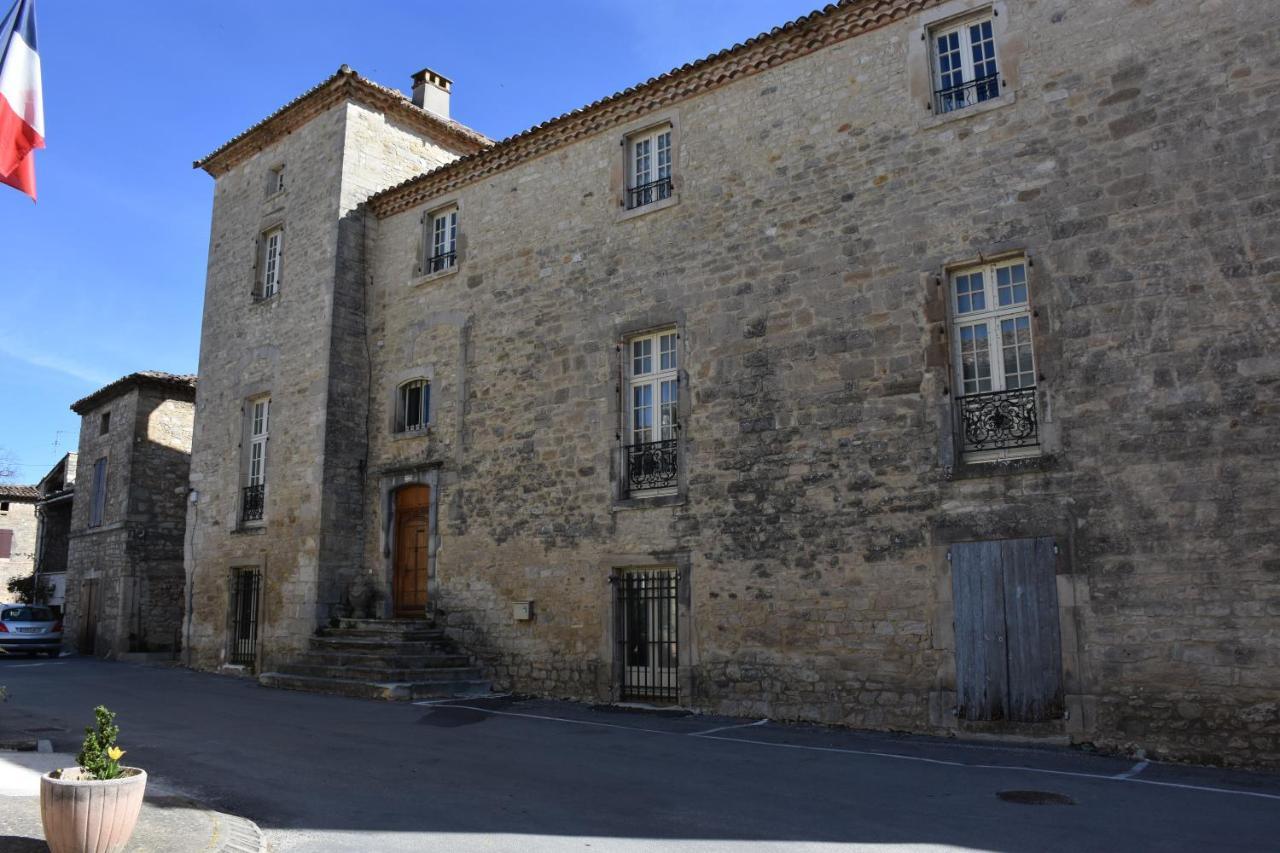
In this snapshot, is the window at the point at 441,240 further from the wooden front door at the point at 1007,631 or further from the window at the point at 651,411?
the wooden front door at the point at 1007,631

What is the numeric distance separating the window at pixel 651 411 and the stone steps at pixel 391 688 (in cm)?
350

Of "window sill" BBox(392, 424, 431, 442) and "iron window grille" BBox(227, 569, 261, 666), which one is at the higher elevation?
"window sill" BBox(392, 424, 431, 442)

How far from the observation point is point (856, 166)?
423 inches

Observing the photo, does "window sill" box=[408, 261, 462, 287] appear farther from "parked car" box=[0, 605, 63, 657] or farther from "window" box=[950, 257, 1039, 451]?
"parked car" box=[0, 605, 63, 657]

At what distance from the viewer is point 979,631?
9164 millimetres

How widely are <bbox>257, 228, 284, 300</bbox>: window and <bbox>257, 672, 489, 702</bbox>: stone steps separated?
24.4 ft

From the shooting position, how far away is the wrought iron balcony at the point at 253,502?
16547mm

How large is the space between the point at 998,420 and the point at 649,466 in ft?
14.2

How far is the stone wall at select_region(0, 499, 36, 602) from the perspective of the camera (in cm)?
3669

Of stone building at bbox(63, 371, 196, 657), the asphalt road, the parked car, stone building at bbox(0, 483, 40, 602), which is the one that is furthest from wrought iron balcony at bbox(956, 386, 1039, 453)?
stone building at bbox(0, 483, 40, 602)

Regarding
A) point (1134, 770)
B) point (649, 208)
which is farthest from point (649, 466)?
point (1134, 770)

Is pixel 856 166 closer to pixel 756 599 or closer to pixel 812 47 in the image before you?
pixel 812 47

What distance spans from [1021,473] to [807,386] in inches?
97.9

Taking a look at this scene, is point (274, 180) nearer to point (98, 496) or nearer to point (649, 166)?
point (649, 166)
